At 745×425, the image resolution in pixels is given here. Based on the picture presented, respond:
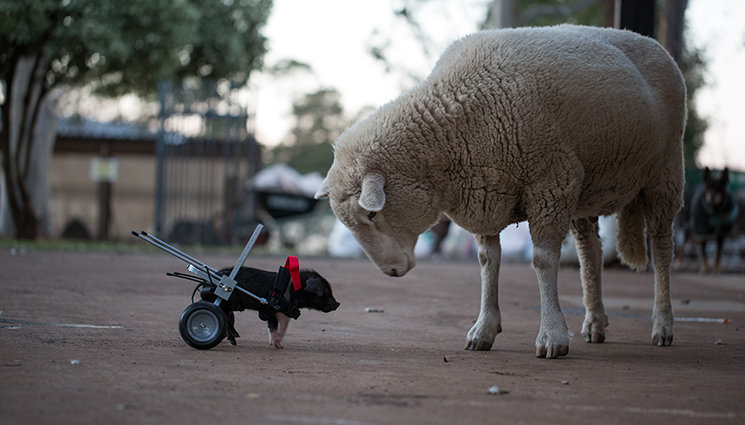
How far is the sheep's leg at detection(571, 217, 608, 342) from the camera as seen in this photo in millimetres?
6281

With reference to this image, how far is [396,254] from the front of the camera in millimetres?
5484

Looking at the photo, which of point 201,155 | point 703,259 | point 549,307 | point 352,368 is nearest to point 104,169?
point 201,155

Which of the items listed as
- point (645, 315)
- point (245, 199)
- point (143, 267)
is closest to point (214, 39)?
point (245, 199)

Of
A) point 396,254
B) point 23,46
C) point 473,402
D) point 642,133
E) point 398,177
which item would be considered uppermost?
point 23,46

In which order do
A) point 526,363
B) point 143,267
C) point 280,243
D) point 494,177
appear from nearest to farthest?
point 526,363 → point 494,177 → point 143,267 → point 280,243

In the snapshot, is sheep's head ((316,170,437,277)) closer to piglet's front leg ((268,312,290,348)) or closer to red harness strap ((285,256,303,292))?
red harness strap ((285,256,303,292))

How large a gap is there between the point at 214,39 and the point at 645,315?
17.8 metres

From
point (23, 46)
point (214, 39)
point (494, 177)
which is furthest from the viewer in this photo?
point (214, 39)

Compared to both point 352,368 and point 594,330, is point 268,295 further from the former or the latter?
point 594,330

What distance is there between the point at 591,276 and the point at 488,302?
1147 mm

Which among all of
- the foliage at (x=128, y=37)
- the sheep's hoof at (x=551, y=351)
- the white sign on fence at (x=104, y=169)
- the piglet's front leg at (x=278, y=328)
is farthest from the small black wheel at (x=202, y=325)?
the white sign on fence at (x=104, y=169)

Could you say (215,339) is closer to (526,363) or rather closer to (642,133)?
(526,363)

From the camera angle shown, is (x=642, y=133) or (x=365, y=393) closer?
(x=365, y=393)

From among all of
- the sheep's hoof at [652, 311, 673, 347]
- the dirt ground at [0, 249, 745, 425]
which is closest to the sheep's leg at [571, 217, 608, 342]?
the dirt ground at [0, 249, 745, 425]
